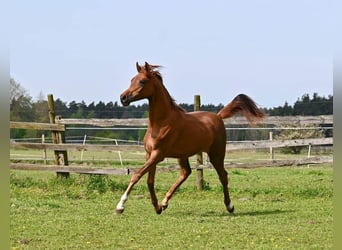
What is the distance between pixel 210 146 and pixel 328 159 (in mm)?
3529

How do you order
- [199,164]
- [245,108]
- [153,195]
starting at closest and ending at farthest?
[153,195] < [245,108] < [199,164]

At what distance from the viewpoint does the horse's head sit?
265 inches

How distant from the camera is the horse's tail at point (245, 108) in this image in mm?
8305

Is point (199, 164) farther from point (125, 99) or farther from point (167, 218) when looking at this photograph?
point (125, 99)

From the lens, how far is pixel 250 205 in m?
8.11

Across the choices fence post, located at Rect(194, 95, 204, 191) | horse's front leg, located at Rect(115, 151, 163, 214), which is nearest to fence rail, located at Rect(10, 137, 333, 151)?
fence post, located at Rect(194, 95, 204, 191)

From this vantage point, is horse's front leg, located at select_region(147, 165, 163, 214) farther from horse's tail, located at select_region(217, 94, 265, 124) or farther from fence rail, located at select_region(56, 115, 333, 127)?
fence rail, located at select_region(56, 115, 333, 127)

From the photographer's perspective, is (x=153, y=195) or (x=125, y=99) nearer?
(x=125, y=99)

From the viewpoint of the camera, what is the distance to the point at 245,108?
27.5 feet

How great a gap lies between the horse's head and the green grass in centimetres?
151

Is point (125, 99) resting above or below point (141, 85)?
below

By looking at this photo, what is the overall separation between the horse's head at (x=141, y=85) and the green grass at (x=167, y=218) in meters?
1.51

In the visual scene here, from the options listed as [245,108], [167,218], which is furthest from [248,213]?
[245,108]

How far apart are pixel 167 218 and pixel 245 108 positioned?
2556mm
